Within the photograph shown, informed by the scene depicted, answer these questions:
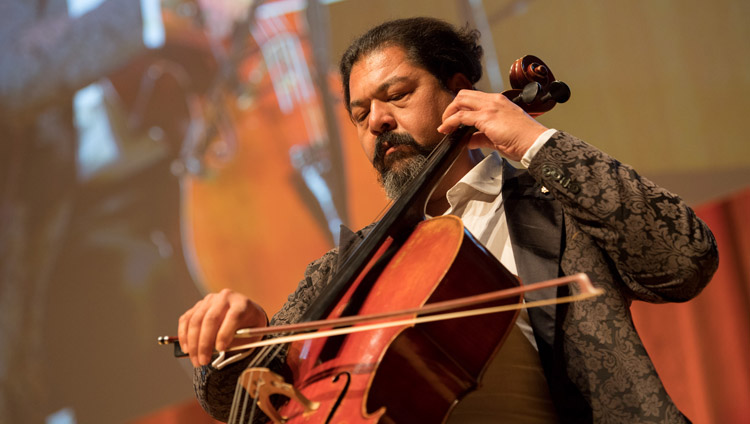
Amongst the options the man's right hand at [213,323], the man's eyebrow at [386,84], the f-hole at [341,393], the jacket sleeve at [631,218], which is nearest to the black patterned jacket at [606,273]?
the jacket sleeve at [631,218]

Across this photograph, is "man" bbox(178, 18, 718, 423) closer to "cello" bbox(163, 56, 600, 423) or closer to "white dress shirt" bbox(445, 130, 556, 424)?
"white dress shirt" bbox(445, 130, 556, 424)

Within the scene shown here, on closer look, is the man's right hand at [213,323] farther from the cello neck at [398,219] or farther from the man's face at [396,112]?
the man's face at [396,112]

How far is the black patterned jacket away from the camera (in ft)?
3.29

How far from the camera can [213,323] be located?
926mm

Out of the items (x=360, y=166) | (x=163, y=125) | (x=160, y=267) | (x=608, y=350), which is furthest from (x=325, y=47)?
(x=608, y=350)

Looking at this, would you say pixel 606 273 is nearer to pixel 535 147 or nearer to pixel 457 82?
pixel 535 147

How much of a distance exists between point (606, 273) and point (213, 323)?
2.01 feet

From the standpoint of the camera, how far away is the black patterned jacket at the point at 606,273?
1.00 meters

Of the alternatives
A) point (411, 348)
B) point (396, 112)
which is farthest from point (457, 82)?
point (411, 348)

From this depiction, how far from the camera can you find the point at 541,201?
123 centimetres

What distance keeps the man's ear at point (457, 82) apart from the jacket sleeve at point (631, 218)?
471 mm

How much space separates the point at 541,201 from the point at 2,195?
206 cm

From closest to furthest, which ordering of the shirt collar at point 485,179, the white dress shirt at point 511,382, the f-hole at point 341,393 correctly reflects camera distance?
the f-hole at point 341,393, the white dress shirt at point 511,382, the shirt collar at point 485,179

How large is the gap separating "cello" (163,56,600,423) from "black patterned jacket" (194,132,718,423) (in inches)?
6.5
